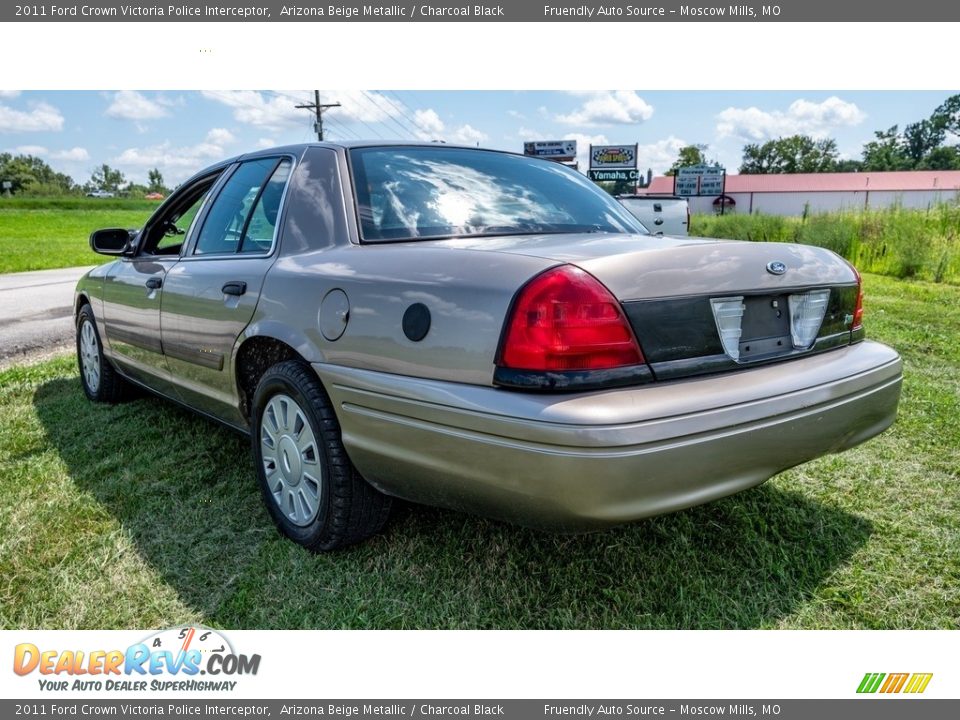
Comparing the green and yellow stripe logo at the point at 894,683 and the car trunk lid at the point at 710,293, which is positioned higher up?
the car trunk lid at the point at 710,293

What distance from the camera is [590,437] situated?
177 centimetres

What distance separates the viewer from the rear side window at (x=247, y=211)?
298cm

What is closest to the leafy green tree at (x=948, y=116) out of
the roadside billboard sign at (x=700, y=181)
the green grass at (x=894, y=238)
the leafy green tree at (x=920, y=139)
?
the leafy green tree at (x=920, y=139)

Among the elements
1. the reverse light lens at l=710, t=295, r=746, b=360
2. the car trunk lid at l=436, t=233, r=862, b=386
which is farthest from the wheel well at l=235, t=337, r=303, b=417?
the reverse light lens at l=710, t=295, r=746, b=360

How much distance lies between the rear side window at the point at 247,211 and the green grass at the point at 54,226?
7.33m

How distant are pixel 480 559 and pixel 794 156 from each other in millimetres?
90652

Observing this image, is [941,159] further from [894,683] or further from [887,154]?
[894,683]

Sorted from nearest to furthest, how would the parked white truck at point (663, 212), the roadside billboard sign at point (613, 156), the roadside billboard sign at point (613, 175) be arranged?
the parked white truck at point (663, 212), the roadside billboard sign at point (613, 175), the roadside billboard sign at point (613, 156)

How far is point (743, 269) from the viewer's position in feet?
7.10

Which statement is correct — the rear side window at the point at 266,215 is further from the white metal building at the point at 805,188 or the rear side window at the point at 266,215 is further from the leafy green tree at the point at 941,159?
the leafy green tree at the point at 941,159

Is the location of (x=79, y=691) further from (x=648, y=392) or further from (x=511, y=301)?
(x=648, y=392)

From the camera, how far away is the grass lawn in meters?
2.29

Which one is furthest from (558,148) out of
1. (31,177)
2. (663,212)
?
(31,177)

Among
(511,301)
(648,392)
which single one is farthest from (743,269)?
(511,301)
